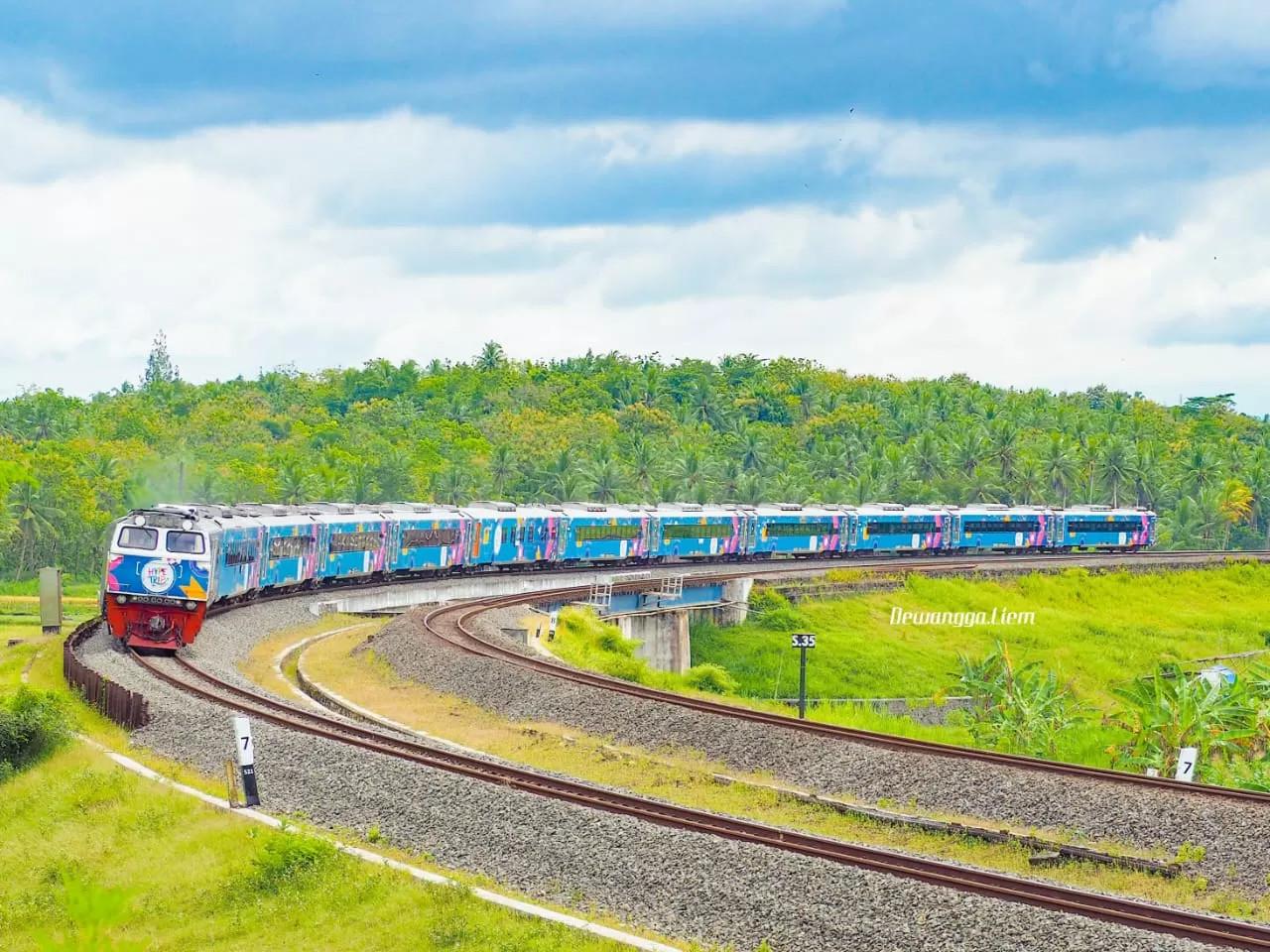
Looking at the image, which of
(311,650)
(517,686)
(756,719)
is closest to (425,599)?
(311,650)

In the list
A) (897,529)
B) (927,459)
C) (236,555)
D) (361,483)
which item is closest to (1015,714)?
(236,555)

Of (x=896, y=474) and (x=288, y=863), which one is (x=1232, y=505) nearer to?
(x=896, y=474)

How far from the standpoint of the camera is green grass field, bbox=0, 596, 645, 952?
674 inches

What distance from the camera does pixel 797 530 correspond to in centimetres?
8294

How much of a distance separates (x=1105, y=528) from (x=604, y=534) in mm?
41256

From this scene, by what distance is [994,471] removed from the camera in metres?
134

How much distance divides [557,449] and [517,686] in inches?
4044

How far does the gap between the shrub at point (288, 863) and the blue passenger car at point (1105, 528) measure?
3207 inches

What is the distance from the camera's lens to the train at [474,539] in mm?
36406

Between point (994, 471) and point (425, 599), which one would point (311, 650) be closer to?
point (425, 599)

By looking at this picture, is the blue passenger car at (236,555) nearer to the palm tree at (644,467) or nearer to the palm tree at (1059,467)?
the palm tree at (644,467)

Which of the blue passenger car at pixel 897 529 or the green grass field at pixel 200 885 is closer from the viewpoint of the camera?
the green grass field at pixel 200 885

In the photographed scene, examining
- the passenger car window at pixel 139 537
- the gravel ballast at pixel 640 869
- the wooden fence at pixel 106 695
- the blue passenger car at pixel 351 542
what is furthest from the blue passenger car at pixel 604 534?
the gravel ballast at pixel 640 869

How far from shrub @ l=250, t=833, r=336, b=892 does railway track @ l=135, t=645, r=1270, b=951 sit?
3.36 metres
